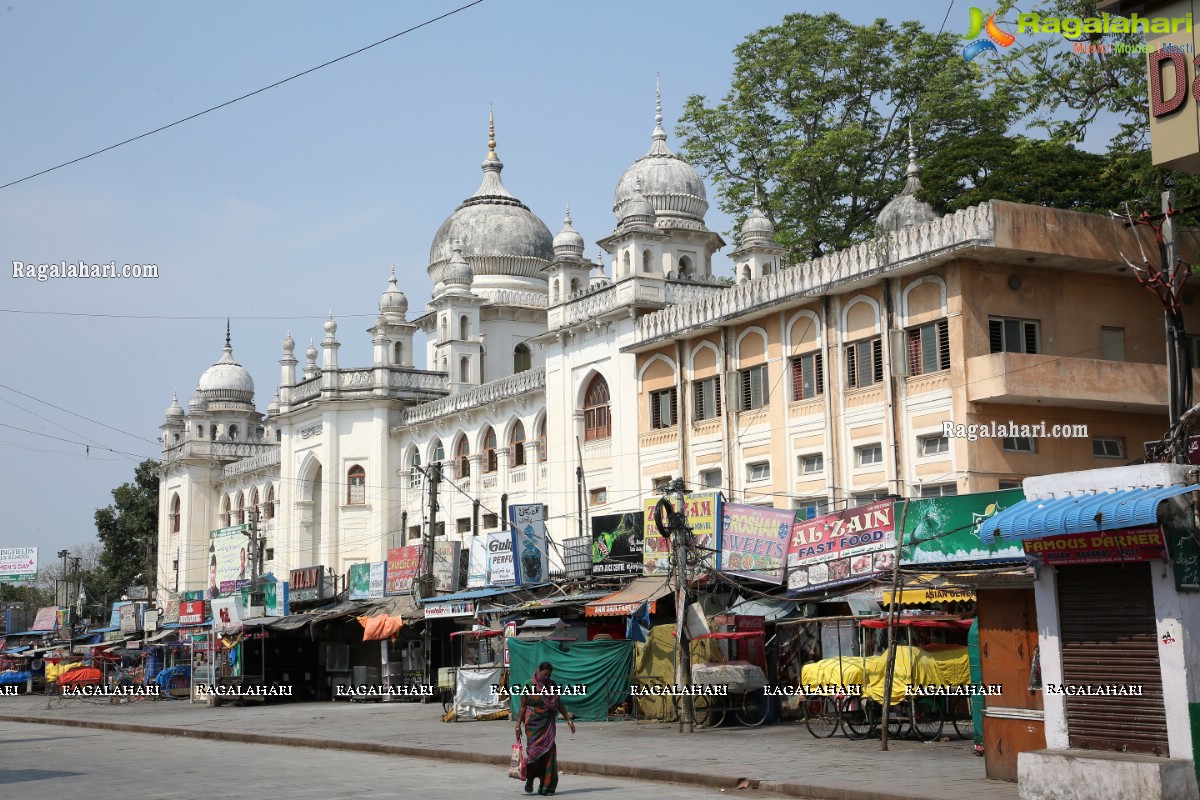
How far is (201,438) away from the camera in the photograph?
5850 cm

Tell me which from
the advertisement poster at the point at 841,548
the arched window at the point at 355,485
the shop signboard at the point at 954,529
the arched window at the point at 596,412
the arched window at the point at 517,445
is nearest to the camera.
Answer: the shop signboard at the point at 954,529

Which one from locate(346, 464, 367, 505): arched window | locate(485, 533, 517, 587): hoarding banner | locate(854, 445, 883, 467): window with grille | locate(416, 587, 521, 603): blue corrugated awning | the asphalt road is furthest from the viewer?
locate(346, 464, 367, 505): arched window

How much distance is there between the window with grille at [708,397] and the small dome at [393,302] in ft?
61.0

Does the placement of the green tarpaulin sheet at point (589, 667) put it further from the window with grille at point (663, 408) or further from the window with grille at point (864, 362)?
the window with grille at point (663, 408)

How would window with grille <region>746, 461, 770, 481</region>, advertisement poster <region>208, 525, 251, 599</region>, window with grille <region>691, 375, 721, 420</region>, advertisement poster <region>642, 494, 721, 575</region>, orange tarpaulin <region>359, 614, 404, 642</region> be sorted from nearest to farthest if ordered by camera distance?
advertisement poster <region>642, 494, 721, 575</region> → window with grille <region>746, 461, 770, 481</region> → window with grille <region>691, 375, 721, 420</region> → orange tarpaulin <region>359, 614, 404, 642</region> → advertisement poster <region>208, 525, 251, 599</region>

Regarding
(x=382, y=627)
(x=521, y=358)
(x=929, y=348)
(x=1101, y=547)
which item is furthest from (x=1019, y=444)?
(x=521, y=358)

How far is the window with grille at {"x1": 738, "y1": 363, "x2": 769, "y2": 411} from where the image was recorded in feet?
95.3

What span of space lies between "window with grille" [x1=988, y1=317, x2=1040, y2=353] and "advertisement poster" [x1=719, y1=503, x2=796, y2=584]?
4.88m

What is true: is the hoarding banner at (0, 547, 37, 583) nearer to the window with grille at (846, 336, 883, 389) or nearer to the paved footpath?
the paved footpath

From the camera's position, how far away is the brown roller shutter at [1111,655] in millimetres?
11531

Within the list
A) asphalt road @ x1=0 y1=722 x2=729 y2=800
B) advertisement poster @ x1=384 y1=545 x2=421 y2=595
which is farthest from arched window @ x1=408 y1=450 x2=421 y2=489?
asphalt road @ x1=0 y1=722 x2=729 y2=800

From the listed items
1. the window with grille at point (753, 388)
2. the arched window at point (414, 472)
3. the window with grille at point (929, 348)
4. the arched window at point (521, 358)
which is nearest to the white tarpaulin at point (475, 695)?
the window with grille at point (753, 388)

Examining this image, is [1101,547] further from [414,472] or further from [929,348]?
[414,472]

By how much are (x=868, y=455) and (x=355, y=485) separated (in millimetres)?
23072
